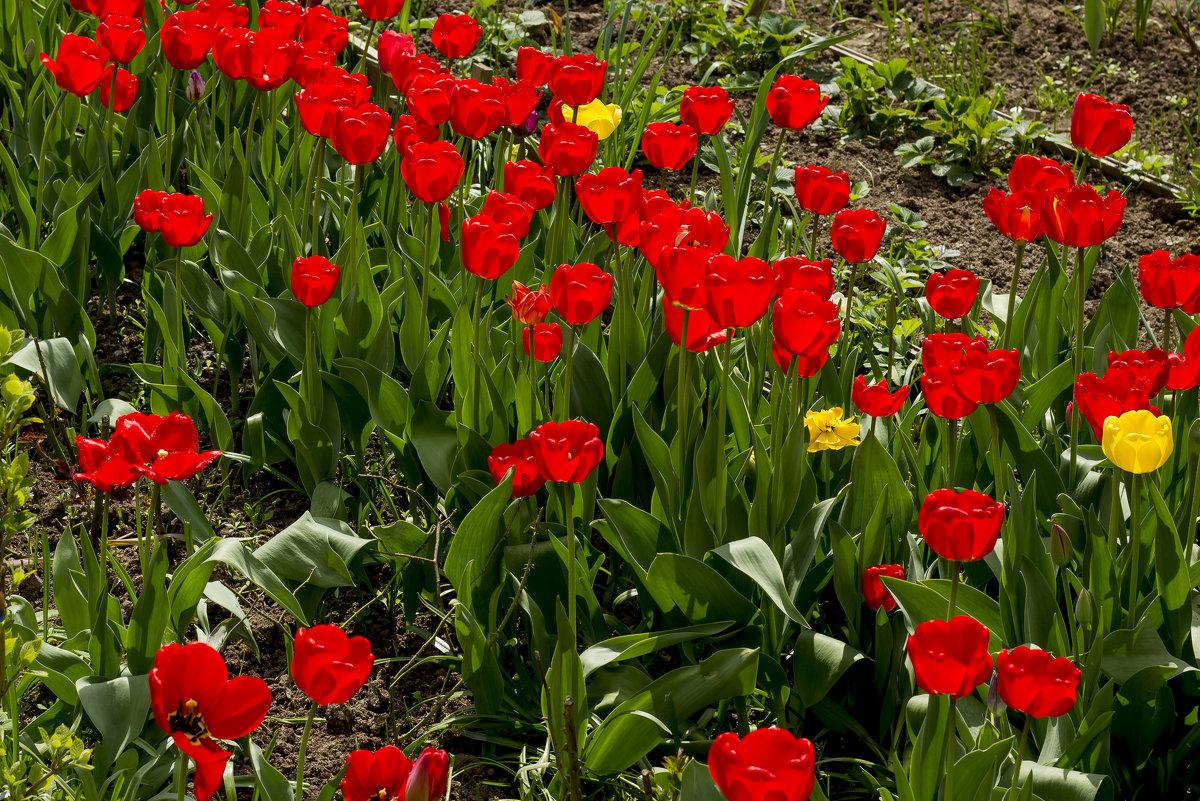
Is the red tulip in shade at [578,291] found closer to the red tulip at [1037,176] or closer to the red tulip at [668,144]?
the red tulip at [668,144]

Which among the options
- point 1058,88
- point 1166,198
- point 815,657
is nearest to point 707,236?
point 815,657

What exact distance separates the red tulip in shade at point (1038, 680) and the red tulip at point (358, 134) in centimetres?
141

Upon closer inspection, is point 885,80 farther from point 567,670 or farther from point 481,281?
point 567,670

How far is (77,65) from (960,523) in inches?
74.8

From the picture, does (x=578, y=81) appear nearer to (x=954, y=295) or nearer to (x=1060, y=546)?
(x=954, y=295)

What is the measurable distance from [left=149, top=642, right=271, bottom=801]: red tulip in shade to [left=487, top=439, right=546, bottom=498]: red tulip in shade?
1.70 feet

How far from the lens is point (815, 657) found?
1759 millimetres

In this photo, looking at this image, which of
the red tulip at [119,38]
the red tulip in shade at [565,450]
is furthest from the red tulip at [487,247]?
the red tulip at [119,38]

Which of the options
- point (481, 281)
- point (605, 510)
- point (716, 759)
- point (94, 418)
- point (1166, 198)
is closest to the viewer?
point (716, 759)

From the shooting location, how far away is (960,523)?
1.37m

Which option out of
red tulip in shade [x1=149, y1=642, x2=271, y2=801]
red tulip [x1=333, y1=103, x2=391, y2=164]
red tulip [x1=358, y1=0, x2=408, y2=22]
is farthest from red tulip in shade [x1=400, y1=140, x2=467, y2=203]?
red tulip in shade [x1=149, y1=642, x2=271, y2=801]

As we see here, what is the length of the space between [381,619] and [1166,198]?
2744mm

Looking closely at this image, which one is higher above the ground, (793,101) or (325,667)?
(793,101)

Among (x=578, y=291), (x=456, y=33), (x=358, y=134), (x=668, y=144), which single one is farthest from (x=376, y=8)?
(x=578, y=291)
